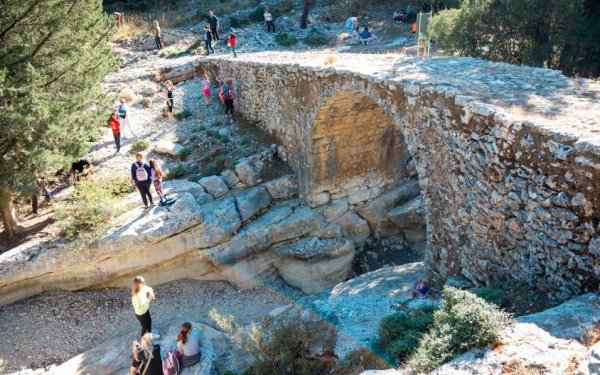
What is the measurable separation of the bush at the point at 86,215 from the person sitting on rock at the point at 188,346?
4557 mm

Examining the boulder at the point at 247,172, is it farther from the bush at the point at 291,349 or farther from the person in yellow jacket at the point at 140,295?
the bush at the point at 291,349

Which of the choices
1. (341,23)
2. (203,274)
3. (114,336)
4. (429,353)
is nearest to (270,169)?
(203,274)

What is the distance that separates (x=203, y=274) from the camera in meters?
13.7

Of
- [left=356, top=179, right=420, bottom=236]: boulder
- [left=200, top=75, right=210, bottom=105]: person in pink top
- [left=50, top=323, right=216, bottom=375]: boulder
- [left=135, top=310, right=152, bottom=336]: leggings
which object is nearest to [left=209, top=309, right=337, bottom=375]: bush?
[left=50, top=323, right=216, bottom=375]: boulder

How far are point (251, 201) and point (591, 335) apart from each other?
1093 centimetres

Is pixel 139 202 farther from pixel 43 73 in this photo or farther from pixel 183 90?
pixel 183 90

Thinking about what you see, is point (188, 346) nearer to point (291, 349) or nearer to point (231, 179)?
point (291, 349)

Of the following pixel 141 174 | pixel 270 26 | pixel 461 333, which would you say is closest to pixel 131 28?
pixel 270 26

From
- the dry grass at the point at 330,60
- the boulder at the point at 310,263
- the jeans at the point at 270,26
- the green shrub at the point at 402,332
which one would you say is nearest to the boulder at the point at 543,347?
the green shrub at the point at 402,332

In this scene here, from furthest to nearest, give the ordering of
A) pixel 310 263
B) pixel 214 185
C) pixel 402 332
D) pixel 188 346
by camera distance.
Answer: pixel 310 263, pixel 214 185, pixel 188 346, pixel 402 332

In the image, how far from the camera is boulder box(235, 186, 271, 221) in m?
14.1

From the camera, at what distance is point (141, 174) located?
11.7 metres

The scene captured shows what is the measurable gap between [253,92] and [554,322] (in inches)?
546

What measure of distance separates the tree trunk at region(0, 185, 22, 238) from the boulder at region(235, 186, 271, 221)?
6.11 metres
